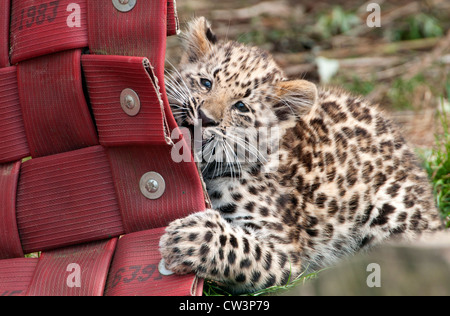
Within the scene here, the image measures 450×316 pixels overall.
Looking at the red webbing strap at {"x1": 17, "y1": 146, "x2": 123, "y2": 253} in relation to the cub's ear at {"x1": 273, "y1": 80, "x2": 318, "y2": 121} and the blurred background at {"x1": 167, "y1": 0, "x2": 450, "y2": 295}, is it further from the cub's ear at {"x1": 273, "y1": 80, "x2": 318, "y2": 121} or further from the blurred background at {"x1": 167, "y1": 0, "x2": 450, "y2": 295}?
the blurred background at {"x1": 167, "y1": 0, "x2": 450, "y2": 295}

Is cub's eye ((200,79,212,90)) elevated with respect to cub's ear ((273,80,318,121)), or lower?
elevated

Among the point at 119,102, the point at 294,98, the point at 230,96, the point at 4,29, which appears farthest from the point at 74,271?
the point at 294,98

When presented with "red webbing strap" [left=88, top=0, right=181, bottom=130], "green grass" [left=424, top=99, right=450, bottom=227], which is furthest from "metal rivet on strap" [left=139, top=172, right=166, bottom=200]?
"green grass" [left=424, top=99, right=450, bottom=227]

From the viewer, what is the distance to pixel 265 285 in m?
3.56

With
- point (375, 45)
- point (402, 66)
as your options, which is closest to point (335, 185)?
point (402, 66)

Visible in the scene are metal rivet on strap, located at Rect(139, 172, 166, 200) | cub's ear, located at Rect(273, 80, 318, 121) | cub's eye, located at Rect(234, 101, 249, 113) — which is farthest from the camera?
cub's ear, located at Rect(273, 80, 318, 121)

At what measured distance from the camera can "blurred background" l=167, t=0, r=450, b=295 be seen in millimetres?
6617

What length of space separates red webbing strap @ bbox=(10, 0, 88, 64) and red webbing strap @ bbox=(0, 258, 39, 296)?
1103 millimetres

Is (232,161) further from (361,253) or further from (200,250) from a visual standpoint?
(361,253)

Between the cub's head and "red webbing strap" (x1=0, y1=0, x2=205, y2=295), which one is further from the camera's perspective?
the cub's head

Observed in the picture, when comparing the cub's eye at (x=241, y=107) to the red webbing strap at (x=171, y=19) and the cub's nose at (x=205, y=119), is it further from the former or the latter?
the red webbing strap at (x=171, y=19)

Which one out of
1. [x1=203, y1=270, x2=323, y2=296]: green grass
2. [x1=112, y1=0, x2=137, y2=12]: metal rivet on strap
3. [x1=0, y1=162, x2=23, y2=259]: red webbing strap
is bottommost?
[x1=203, y1=270, x2=323, y2=296]: green grass
